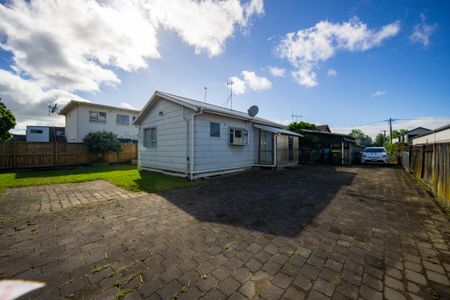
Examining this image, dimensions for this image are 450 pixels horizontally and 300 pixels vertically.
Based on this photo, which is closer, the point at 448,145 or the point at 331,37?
the point at 448,145

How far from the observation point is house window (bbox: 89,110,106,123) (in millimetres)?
18203

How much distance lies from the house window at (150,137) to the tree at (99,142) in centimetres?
564

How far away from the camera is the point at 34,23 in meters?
7.05

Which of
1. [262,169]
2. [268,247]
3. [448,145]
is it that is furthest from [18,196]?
[448,145]

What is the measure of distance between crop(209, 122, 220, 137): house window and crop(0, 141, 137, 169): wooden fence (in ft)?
37.8

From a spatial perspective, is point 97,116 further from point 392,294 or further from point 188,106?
point 392,294

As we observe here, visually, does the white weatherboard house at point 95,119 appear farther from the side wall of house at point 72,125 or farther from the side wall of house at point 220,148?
the side wall of house at point 220,148

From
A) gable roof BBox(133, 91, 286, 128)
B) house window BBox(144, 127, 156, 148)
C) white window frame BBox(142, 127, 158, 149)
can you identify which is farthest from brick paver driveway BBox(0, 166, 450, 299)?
house window BBox(144, 127, 156, 148)

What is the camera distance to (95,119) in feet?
60.6

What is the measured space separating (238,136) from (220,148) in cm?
175

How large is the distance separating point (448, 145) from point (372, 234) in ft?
12.0

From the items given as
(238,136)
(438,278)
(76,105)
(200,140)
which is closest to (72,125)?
(76,105)

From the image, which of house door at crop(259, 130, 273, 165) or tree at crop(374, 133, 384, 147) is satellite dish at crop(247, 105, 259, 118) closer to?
house door at crop(259, 130, 273, 165)

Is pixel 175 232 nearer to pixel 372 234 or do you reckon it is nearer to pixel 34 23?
pixel 372 234
